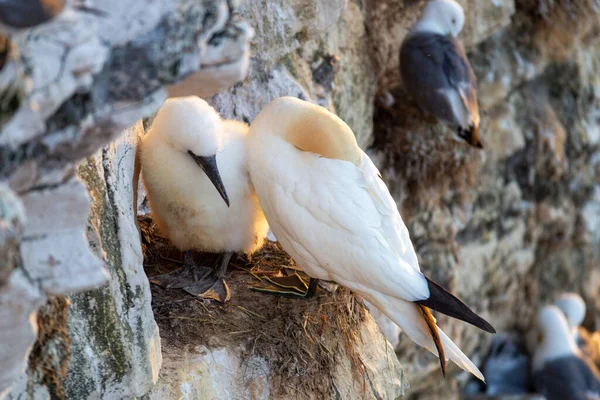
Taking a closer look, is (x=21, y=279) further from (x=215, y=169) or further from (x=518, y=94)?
(x=518, y=94)

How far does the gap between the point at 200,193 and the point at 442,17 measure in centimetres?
247

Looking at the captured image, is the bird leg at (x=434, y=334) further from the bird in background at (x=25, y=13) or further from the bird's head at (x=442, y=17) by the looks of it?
the bird's head at (x=442, y=17)

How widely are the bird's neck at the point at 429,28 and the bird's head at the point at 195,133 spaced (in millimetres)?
2288

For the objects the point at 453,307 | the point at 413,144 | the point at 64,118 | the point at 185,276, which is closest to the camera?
the point at 64,118

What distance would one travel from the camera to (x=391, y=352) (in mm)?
3105

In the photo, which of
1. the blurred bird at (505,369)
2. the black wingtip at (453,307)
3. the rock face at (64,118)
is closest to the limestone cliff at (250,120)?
the rock face at (64,118)

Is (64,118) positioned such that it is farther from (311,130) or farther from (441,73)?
(441,73)

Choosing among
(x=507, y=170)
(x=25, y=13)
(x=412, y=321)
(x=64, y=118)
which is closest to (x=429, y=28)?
(x=507, y=170)

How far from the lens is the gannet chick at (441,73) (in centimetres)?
452

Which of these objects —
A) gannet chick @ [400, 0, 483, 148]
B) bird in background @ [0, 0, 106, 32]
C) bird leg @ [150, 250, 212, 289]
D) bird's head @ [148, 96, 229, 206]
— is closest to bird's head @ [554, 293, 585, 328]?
gannet chick @ [400, 0, 483, 148]

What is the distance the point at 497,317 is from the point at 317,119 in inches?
162

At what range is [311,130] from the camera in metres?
2.67

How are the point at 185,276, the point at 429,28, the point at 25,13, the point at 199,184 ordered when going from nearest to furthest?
the point at 25,13, the point at 199,184, the point at 185,276, the point at 429,28

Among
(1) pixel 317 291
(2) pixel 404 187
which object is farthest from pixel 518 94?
→ (1) pixel 317 291
